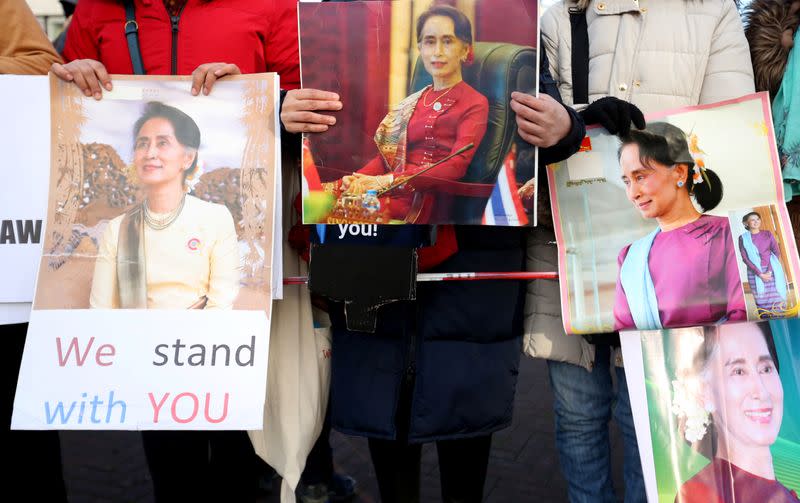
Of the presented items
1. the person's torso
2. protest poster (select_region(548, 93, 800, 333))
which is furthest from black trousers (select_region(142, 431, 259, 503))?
the person's torso

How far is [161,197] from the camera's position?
6.02 ft

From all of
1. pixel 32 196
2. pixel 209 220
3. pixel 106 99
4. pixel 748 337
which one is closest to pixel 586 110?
pixel 748 337

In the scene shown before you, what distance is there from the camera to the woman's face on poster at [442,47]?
175cm

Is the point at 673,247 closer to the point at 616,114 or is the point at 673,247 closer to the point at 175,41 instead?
the point at 616,114

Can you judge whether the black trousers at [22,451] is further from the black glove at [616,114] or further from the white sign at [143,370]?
the black glove at [616,114]

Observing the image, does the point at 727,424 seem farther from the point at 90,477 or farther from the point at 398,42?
the point at 90,477

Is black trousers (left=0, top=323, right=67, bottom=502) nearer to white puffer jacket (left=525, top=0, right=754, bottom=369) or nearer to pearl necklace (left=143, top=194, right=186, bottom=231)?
pearl necklace (left=143, top=194, right=186, bottom=231)

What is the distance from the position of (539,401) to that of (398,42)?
2993 millimetres

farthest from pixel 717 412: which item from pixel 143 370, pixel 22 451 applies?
pixel 22 451

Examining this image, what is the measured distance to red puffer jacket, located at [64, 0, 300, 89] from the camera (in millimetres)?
1979

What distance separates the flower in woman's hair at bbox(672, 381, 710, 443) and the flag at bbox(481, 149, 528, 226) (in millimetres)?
580

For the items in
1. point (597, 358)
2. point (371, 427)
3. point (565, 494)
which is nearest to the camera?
point (371, 427)

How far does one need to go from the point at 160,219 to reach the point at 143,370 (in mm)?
381

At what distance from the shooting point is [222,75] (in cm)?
184
